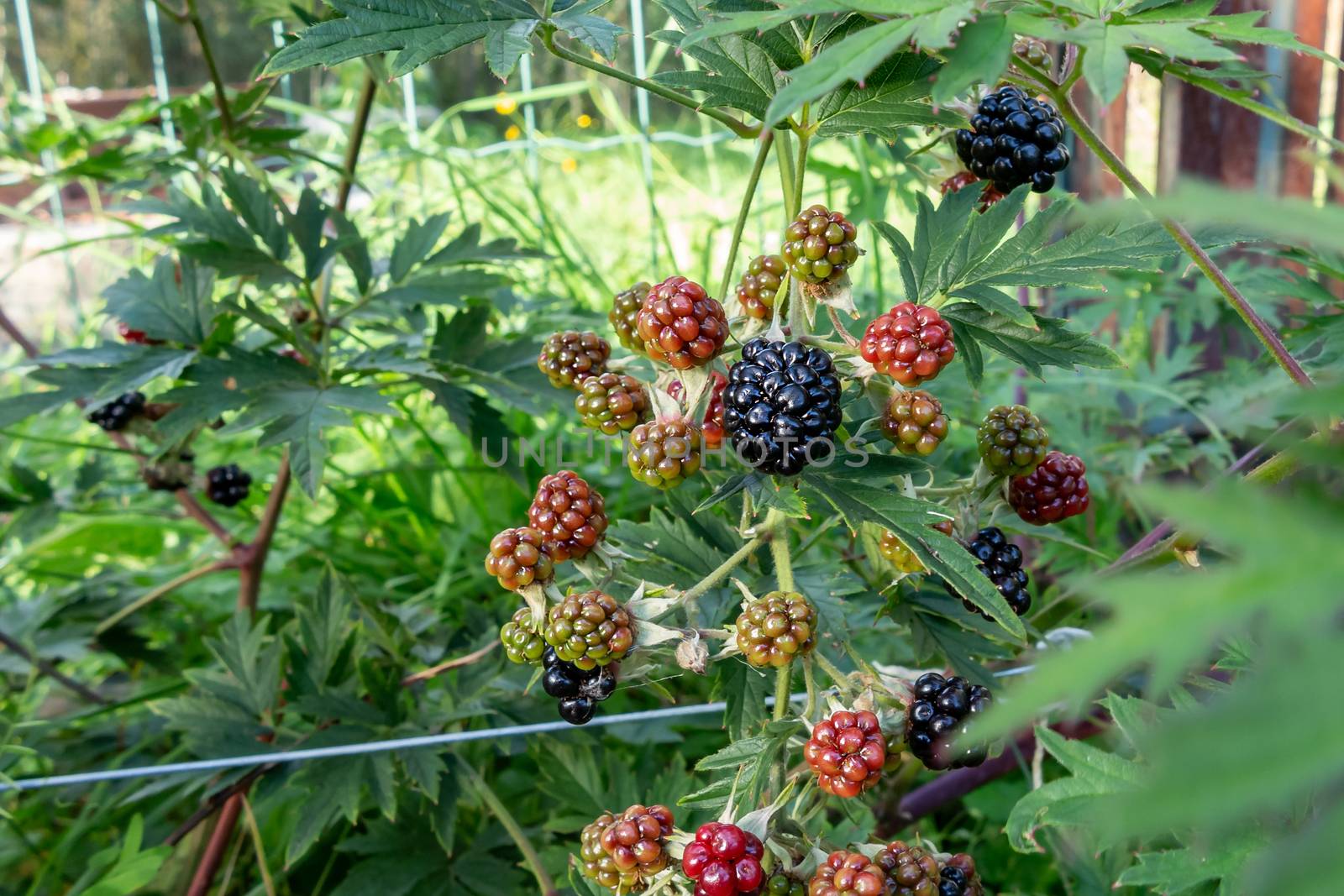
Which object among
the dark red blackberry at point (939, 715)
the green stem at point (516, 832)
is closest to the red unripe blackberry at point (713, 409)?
the dark red blackberry at point (939, 715)

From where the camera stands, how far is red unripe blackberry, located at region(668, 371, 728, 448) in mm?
773

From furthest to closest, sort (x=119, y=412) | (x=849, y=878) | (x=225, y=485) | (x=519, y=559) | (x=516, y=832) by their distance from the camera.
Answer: (x=225, y=485), (x=119, y=412), (x=516, y=832), (x=519, y=559), (x=849, y=878)

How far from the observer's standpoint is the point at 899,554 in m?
0.82

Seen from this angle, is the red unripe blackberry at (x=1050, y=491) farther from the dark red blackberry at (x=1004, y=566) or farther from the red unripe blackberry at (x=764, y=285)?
the red unripe blackberry at (x=764, y=285)

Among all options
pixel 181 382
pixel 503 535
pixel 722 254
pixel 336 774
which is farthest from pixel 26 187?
pixel 503 535

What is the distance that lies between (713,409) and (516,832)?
619mm

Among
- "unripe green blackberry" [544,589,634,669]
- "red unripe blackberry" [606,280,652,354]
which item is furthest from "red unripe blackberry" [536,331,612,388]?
"unripe green blackberry" [544,589,634,669]

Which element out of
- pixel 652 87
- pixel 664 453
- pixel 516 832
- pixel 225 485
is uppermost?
pixel 652 87

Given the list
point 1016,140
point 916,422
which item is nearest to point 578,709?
point 916,422

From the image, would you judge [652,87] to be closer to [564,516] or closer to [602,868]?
[564,516]

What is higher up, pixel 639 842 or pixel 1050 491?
pixel 1050 491

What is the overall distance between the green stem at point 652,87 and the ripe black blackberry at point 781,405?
205mm

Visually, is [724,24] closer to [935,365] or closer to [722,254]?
[935,365]

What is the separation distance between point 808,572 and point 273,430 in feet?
2.25
